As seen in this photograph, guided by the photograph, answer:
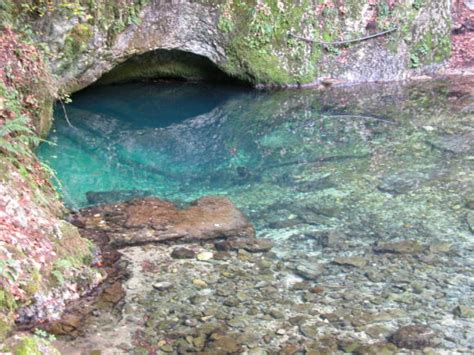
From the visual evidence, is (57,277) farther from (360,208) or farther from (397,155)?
(397,155)

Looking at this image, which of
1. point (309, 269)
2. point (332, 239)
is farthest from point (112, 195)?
point (309, 269)

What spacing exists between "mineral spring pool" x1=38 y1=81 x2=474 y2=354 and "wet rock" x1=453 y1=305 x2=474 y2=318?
18 mm

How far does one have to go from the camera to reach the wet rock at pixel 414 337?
14.9ft

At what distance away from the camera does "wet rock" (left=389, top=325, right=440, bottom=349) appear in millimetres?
4555

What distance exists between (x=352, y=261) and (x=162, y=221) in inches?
86.3

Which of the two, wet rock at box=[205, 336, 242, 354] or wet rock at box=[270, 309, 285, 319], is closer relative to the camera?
wet rock at box=[205, 336, 242, 354]

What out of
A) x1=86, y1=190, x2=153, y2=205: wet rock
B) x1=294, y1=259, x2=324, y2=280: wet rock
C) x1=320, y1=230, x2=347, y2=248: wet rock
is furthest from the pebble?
x1=86, y1=190, x2=153, y2=205: wet rock

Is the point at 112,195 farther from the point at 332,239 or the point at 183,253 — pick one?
the point at 332,239

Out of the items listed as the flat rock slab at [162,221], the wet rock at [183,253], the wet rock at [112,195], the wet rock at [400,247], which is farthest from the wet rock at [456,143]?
the wet rock at [183,253]

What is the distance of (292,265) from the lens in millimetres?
5859

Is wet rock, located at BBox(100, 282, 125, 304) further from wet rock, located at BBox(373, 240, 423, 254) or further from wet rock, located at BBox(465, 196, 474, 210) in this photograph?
wet rock, located at BBox(465, 196, 474, 210)

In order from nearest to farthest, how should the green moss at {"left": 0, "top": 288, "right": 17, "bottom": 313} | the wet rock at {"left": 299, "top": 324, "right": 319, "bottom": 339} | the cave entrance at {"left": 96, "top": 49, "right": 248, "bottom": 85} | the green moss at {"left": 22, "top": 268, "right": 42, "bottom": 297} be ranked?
the green moss at {"left": 0, "top": 288, "right": 17, "bottom": 313} → the green moss at {"left": 22, "top": 268, "right": 42, "bottom": 297} → the wet rock at {"left": 299, "top": 324, "right": 319, "bottom": 339} → the cave entrance at {"left": 96, "top": 49, "right": 248, "bottom": 85}

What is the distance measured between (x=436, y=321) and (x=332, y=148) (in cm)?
503

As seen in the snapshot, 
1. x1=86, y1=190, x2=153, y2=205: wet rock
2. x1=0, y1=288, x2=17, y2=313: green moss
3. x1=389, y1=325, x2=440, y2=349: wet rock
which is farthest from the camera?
x1=86, y1=190, x2=153, y2=205: wet rock
